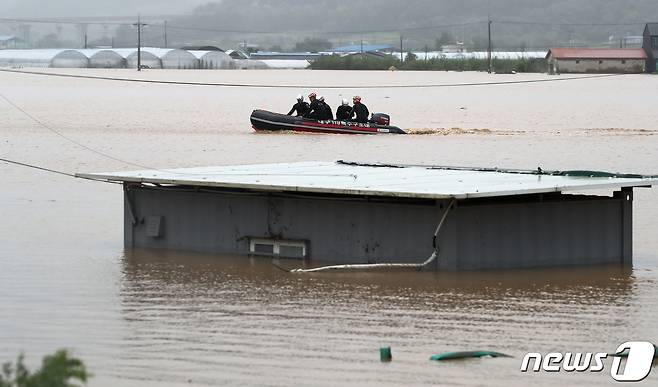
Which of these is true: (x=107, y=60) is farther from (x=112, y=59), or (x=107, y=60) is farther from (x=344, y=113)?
(x=344, y=113)

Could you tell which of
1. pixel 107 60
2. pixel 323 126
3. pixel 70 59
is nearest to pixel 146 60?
pixel 107 60

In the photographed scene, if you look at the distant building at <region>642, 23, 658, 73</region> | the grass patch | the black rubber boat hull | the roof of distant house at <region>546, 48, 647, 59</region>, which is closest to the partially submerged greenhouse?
the grass patch

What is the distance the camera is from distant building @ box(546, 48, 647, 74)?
120750 millimetres

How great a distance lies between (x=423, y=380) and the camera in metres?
10.7

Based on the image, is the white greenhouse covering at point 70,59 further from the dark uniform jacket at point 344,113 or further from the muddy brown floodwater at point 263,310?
the muddy brown floodwater at point 263,310

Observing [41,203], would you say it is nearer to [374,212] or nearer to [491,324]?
[374,212]

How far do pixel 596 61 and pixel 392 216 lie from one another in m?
108

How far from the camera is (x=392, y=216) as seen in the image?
50.8 ft

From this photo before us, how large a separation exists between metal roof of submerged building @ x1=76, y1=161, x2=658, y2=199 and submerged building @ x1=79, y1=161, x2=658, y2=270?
1 cm

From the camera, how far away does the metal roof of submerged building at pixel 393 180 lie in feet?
49.2

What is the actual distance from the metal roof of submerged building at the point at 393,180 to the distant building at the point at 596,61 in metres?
103

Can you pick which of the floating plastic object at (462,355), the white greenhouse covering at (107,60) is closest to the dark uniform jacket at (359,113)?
the floating plastic object at (462,355)

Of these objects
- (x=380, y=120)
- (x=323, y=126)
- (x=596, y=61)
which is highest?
(x=596, y=61)

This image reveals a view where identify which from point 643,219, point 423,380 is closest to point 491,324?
point 423,380
